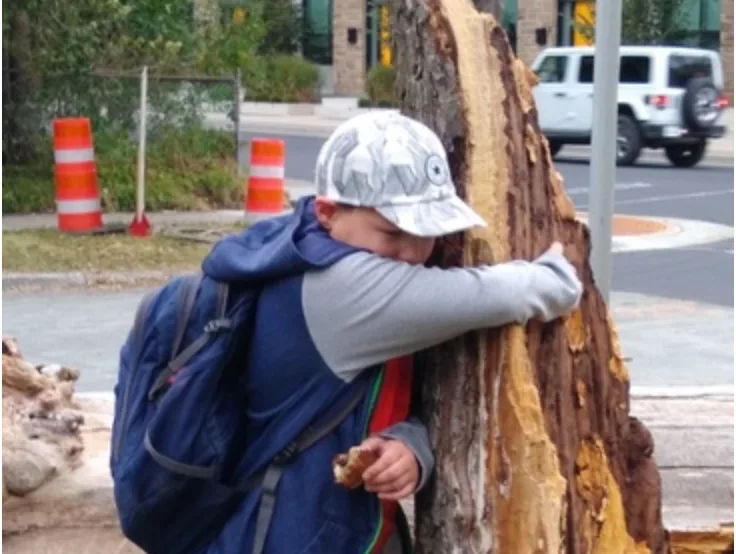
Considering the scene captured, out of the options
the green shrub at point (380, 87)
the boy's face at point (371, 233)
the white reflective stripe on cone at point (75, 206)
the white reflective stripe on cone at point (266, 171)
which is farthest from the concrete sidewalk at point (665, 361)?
the green shrub at point (380, 87)

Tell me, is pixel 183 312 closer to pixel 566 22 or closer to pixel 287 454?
pixel 287 454

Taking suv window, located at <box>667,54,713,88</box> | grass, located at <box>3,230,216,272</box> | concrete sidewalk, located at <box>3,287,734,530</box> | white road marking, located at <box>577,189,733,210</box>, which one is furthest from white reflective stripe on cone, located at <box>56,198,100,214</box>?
suv window, located at <box>667,54,713,88</box>

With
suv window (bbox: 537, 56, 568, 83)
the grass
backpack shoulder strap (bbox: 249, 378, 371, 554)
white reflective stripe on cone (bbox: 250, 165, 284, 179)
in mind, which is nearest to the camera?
backpack shoulder strap (bbox: 249, 378, 371, 554)

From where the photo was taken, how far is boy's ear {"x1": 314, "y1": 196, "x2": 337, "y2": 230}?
8.22 ft

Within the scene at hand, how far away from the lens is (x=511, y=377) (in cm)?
270

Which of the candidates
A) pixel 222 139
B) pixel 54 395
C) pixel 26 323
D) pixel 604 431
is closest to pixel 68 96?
pixel 222 139

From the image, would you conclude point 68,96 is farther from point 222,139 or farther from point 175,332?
point 175,332

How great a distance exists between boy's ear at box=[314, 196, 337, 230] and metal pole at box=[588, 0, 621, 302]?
6.30ft

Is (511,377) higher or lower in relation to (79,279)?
higher

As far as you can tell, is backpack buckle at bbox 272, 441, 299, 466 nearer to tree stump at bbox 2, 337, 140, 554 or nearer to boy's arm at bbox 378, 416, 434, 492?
boy's arm at bbox 378, 416, 434, 492

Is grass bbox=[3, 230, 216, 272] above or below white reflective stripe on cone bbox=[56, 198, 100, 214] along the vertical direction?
below

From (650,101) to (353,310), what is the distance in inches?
839

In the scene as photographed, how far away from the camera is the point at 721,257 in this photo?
13.4 m

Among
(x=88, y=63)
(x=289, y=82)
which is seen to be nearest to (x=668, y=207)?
(x=88, y=63)
